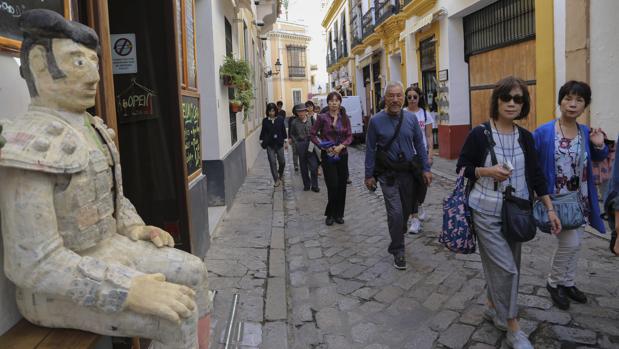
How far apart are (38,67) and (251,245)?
4278 mm

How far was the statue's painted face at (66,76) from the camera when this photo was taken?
179 cm

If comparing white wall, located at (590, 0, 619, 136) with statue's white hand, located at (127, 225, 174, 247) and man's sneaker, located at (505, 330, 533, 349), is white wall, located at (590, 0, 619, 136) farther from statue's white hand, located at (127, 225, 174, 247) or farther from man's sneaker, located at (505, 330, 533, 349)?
statue's white hand, located at (127, 225, 174, 247)

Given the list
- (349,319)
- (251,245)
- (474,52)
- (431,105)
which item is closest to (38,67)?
(349,319)

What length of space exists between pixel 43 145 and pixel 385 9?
1820 centimetres

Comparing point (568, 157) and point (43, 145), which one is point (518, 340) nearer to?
point (568, 157)

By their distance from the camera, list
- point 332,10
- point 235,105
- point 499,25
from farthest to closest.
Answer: point 332,10
point 499,25
point 235,105

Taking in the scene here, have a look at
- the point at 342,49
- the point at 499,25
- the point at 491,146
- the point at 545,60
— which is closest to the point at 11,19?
the point at 491,146

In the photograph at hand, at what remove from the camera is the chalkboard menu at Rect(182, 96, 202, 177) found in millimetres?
5078

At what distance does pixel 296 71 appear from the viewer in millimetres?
48500

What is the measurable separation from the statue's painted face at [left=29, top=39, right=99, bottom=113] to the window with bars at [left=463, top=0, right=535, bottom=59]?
359 inches

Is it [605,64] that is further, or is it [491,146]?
[605,64]

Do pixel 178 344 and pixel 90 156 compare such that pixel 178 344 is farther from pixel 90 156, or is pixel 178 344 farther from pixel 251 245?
pixel 251 245

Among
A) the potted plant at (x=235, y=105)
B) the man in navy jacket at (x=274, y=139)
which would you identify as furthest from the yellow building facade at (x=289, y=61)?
the potted plant at (x=235, y=105)

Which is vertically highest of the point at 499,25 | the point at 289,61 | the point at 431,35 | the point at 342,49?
the point at 289,61
